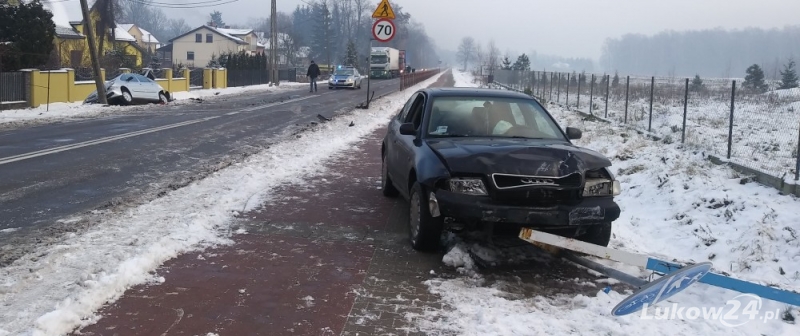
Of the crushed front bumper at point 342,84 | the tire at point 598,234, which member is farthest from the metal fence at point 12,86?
the crushed front bumper at point 342,84

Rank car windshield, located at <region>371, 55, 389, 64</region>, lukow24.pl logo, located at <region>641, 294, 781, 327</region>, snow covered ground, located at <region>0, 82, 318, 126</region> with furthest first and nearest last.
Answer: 1. car windshield, located at <region>371, 55, 389, 64</region>
2. snow covered ground, located at <region>0, 82, 318, 126</region>
3. lukow24.pl logo, located at <region>641, 294, 781, 327</region>

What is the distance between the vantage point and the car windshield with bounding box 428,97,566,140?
6898 millimetres

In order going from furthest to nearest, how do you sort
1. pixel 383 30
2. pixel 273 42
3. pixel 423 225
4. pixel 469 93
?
pixel 273 42 → pixel 383 30 → pixel 469 93 → pixel 423 225

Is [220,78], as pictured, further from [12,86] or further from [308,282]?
[308,282]

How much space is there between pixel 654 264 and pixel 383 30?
1503 cm

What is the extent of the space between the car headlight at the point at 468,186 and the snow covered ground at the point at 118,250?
7.49ft

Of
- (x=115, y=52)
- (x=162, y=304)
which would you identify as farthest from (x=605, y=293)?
(x=115, y=52)

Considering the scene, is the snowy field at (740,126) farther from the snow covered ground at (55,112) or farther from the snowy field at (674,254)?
the snow covered ground at (55,112)

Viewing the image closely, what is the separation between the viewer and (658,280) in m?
4.76

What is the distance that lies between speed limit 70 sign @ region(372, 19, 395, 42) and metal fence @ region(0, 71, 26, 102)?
1308 centimetres

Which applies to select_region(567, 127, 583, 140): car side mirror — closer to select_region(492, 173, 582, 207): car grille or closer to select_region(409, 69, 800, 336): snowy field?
select_region(409, 69, 800, 336): snowy field

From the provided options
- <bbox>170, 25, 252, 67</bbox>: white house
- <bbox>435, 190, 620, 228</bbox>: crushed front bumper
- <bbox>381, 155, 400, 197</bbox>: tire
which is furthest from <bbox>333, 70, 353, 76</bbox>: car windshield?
<bbox>170, 25, 252, 67</bbox>: white house

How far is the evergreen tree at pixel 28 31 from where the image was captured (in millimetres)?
26844

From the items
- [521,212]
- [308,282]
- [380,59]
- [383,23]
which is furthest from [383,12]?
[380,59]
